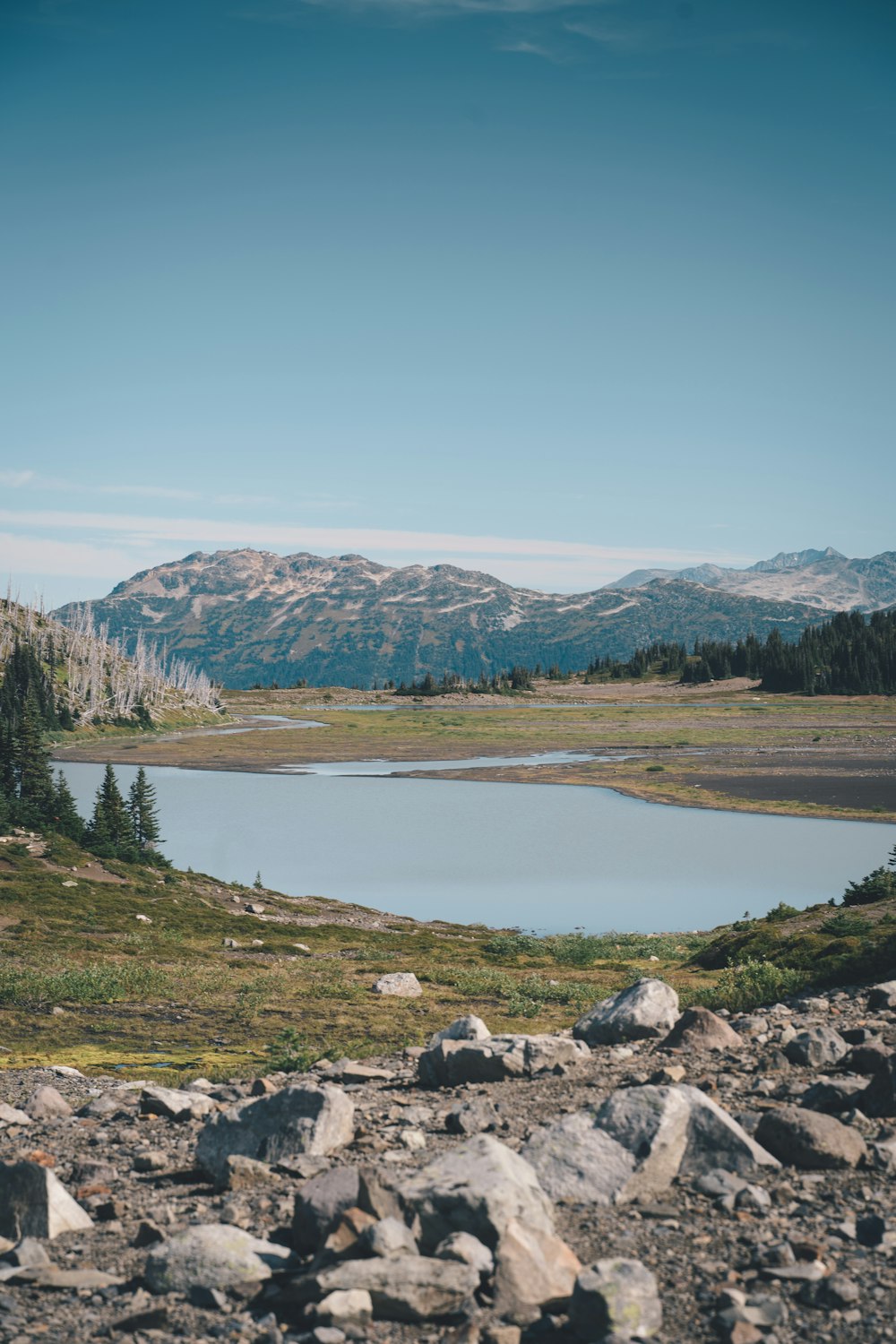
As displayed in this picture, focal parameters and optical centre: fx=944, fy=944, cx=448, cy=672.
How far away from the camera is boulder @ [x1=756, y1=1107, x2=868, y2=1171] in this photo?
10797 mm

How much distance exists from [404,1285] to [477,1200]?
1086 mm

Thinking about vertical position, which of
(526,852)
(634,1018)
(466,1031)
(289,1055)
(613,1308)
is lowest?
(526,852)

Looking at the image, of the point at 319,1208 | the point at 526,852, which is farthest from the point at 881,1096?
the point at 526,852

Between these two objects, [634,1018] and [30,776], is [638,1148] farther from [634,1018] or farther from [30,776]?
[30,776]

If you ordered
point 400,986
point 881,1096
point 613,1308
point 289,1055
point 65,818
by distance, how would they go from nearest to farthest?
point 613,1308 → point 881,1096 → point 289,1055 → point 400,986 → point 65,818

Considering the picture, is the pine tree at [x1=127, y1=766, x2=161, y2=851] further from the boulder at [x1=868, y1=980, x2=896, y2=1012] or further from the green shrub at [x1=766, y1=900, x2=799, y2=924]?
the boulder at [x1=868, y1=980, x2=896, y2=1012]

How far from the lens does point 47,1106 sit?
53.8ft

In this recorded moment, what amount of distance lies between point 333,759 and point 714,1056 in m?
122

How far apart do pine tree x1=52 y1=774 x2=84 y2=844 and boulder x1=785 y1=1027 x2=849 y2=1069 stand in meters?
52.7

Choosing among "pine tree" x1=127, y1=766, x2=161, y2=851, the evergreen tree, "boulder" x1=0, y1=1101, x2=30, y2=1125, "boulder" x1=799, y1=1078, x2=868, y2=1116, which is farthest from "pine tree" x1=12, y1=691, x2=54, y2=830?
"boulder" x1=799, y1=1078, x2=868, y2=1116

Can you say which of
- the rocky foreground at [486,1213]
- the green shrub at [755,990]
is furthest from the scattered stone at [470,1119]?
the green shrub at [755,990]

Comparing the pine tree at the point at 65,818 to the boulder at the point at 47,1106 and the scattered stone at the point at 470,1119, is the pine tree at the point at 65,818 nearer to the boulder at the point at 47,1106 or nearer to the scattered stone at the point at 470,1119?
the boulder at the point at 47,1106

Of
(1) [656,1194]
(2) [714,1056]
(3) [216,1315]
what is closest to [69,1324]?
(3) [216,1315]

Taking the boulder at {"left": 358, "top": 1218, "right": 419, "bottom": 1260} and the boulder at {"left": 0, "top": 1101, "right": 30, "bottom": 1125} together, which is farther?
the boulder at {"left": 0, "top": 1101, "right": 30, "bottom": 1125}
